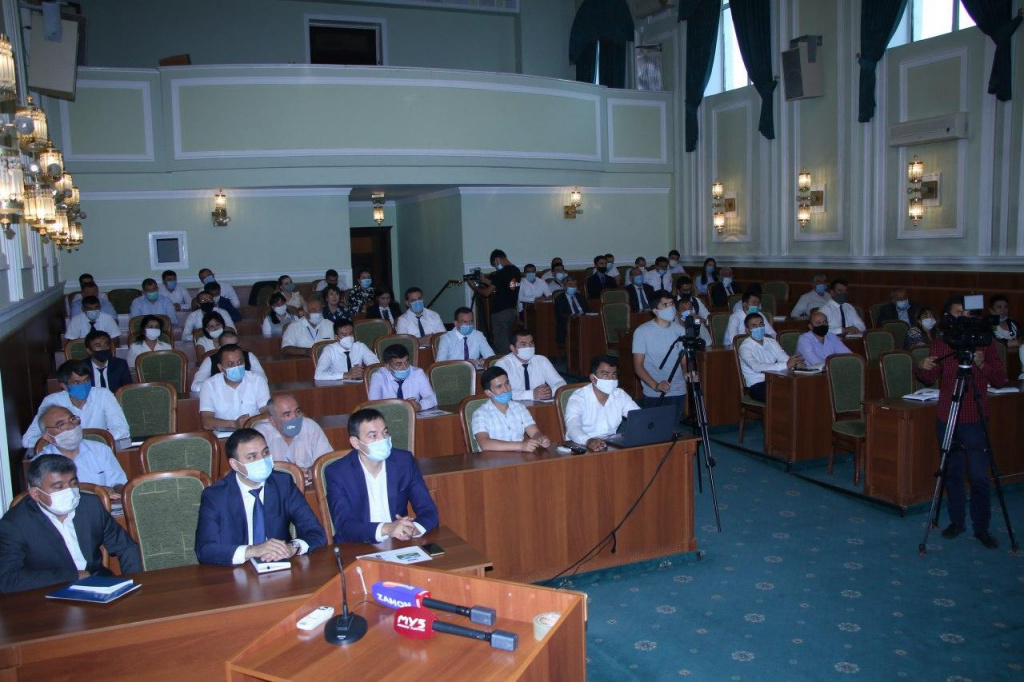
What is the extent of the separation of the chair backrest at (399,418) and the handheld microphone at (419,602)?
290cm

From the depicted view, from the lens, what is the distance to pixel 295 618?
257 cm

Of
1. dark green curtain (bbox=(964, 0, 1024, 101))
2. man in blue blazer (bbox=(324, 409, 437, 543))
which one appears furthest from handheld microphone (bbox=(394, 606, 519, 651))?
dark green curtain (bbox=(964, 0, 1024, 101))

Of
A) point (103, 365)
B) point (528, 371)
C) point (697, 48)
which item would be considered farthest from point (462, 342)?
point (697, 48)

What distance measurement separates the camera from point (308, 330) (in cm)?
905

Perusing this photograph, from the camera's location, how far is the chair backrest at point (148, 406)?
247 inches

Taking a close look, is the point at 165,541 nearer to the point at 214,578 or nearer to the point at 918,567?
the point at 214,578

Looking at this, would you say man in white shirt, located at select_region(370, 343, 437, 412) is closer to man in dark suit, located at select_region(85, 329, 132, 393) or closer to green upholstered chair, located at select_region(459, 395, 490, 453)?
green upholstered chair, located at select_region(459, 395, 490, 453)

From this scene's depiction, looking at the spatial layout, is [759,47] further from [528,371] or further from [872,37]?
[528,371]

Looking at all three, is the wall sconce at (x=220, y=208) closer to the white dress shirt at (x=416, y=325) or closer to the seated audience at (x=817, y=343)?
the white dress shirt at (x=416, y=325)

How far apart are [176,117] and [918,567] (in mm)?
11774

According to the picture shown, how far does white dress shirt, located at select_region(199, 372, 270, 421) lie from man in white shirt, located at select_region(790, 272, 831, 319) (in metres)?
7.18

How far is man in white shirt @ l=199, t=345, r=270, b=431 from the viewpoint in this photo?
6.27 metres

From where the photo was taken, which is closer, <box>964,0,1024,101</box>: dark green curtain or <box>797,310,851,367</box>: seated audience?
<box>797,310,851,367</box>: seated audience

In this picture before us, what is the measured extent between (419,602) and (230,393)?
4.23 meters
